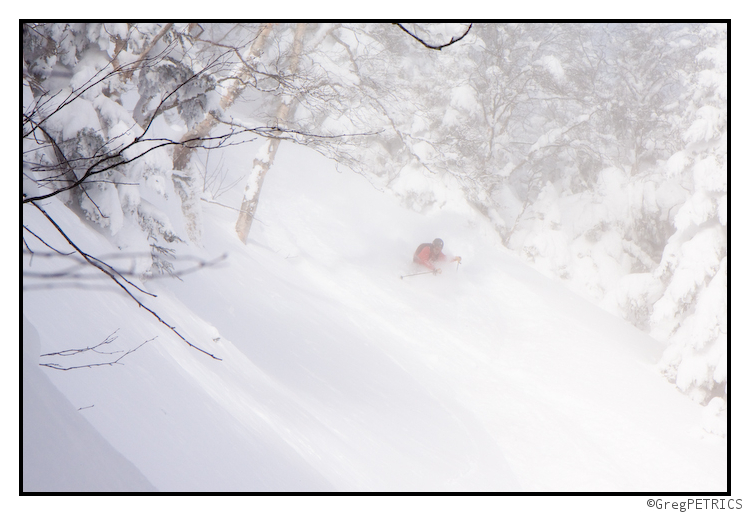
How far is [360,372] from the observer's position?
21.0 ft

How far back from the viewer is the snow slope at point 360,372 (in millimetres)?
2779

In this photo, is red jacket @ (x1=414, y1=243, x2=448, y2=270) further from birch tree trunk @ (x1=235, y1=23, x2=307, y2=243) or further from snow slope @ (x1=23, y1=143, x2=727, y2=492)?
birch tree trunk @ (x1=235, y1=23, x2=307, y2=243)

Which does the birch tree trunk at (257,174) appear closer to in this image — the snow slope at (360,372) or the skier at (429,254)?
the snow slope at (360,372)

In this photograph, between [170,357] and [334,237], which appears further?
[334,237]

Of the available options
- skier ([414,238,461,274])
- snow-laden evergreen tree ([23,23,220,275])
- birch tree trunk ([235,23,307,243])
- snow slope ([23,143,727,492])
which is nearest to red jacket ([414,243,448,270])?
skier ([414,238,461,274])

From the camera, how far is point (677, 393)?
30.1ft

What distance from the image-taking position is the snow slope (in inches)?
109

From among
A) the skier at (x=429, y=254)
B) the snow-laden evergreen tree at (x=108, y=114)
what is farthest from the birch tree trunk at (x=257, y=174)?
the snow-laden evergreen tree at (x=108, y=114)

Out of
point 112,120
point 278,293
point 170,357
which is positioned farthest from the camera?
point 278,293

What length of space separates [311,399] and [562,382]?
201 inches

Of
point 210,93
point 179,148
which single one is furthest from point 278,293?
point 210,93

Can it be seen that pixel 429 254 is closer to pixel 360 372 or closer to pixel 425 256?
pixel 425 256

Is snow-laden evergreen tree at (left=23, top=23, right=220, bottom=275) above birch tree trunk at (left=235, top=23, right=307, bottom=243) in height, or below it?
below

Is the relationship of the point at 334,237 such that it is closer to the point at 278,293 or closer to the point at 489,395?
the point at 278,293
